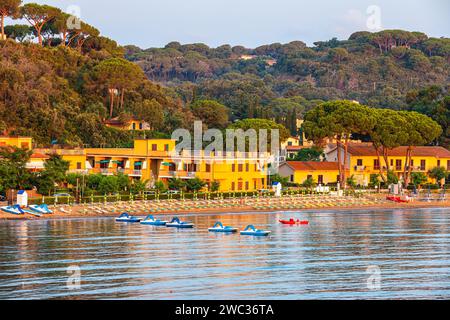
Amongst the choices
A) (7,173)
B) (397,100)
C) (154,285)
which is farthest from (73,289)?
(397,100)

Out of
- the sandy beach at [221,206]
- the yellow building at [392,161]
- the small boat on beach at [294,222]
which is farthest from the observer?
the yellow building at [392,161]

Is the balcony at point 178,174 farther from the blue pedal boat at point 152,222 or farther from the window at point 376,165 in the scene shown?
the window at point 376,165

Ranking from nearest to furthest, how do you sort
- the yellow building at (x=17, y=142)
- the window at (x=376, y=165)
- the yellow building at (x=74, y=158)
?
the yellow building at (x=17, y=142) < the yellow building at (x=74, y=158) < the window at (x=376, y=165)

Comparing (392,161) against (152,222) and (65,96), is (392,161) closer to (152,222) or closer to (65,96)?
(65,96)

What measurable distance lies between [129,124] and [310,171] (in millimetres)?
20499

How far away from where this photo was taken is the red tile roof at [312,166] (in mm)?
92625

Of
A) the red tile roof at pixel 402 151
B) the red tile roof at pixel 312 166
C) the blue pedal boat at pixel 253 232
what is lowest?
the blue pedal boat at pixel 253 232

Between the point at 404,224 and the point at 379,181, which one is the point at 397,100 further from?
the point at 404,224

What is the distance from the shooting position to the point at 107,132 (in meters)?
96.2

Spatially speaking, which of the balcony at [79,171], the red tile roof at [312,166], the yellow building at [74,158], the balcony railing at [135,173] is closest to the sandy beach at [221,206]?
the balcony at [79,171]

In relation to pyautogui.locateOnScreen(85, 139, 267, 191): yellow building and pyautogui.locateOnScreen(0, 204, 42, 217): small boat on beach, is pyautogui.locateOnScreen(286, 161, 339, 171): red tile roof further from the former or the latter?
pyautogui.locateOnScreen(0, 204, 42, 217): small boat on beach

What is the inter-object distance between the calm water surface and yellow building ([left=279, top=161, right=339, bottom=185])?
23.2 metres

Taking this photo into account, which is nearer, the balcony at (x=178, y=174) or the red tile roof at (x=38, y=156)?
the red tile roof at (x=38, y=156)
